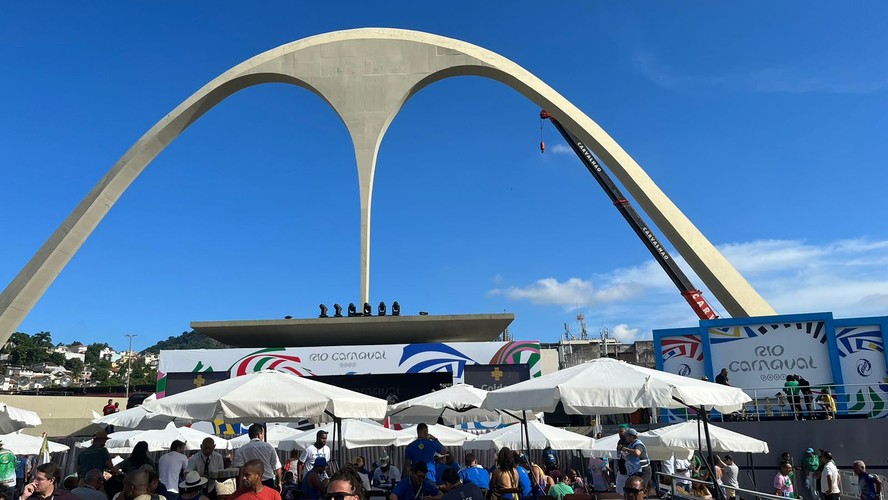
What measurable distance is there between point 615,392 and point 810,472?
392 inches

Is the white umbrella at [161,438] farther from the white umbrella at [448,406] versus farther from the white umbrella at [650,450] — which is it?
the white umbrella at [650,450]

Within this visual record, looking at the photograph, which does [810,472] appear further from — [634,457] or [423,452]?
[423,452]

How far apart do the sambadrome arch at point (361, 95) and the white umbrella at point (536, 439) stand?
505 inches

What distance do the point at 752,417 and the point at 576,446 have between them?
6796mm

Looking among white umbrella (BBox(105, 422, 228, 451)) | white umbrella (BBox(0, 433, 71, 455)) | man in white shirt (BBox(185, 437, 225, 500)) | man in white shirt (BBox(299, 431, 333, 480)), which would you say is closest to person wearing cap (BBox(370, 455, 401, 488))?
man in white shirt (BBox(299, 431, 333, 480))

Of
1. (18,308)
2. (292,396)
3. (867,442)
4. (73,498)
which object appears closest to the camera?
(73,498)

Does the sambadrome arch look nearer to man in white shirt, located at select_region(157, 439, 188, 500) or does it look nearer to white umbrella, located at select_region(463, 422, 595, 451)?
white umbrella, located at select_region(463, 422, 595, 451)

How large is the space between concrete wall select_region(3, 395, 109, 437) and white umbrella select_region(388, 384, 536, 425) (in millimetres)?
14486

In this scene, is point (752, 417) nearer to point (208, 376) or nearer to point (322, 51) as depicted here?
point (208, 376)

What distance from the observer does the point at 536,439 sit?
12688 mm

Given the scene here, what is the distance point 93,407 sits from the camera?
32688mm

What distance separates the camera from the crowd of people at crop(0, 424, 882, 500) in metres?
4.52

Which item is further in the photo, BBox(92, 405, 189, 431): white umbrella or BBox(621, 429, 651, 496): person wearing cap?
BBox(92, 405, 189, 431): white umbrella

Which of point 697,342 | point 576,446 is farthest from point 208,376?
point 697,342
